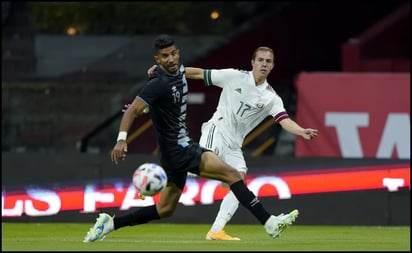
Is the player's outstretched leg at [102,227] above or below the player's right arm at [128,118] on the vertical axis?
below

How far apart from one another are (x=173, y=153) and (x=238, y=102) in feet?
7.98

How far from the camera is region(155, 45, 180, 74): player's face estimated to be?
13.2 meters

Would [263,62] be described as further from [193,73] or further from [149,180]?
[149,180]

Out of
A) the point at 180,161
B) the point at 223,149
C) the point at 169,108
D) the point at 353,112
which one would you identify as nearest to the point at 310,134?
the point at 180,161

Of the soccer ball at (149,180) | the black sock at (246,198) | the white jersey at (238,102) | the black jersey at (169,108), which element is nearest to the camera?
the soccer ball at (149,180)

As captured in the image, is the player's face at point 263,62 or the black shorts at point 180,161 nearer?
the black shorts at point 180,161

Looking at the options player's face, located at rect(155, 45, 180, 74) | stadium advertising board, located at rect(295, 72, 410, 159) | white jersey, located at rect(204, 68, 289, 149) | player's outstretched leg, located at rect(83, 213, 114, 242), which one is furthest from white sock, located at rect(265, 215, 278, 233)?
stadium advertising board, located at rect(295, 72, 410, 159)

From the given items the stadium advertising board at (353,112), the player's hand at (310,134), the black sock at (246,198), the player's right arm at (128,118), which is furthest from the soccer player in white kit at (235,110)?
the stadium advertising board at (353,112)

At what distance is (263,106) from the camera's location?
→ 1537cm

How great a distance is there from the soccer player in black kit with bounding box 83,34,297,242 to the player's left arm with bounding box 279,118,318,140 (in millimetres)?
833

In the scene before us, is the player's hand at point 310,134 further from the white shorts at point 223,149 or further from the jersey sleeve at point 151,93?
the white shorts at point 223,149

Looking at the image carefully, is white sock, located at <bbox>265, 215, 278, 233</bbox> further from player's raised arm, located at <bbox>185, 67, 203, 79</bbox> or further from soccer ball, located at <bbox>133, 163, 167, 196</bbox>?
player's raised arm, located at <bbox>185, 67, 203, 79</bbox>

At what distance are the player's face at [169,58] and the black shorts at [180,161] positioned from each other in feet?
2.61

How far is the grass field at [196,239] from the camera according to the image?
13.2m
